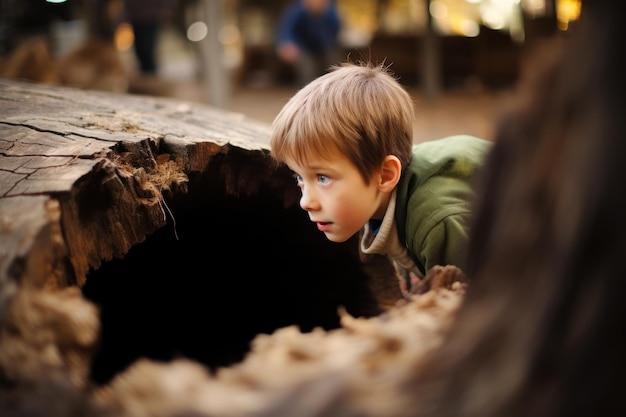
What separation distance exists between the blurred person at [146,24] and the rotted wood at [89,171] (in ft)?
14.3

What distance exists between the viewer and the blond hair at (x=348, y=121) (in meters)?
1.97

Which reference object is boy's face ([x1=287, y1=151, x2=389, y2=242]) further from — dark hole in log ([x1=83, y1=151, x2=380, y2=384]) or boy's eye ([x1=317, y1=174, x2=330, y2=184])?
dark hole in log ([x1=83, y1=151, x2=380, y2=384])

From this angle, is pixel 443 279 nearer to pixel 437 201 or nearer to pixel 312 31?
pixel 437 201

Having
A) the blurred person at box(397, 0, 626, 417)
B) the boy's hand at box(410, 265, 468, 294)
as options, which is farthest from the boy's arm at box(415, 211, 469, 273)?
the blurred person at box(397, 0, 626, 417)

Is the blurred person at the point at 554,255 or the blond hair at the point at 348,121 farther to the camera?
the blond hair at the point at 348,121

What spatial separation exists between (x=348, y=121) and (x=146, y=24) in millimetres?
5545

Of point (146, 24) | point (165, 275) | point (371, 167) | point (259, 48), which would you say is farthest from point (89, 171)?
point (259, 48)

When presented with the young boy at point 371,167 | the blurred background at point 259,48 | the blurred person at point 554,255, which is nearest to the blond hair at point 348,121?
the young boy at point 371,167

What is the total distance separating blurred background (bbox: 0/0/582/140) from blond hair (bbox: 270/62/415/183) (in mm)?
3433

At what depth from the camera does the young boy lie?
1979 mm

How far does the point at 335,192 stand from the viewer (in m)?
2.01

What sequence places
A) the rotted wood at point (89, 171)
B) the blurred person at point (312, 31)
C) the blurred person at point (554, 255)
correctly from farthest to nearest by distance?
the blurred person at point (312, 31), the rotted wood at point (89, 171), the blurred person at point (554, 255)

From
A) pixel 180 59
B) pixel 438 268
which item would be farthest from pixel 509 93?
pixel 180 59

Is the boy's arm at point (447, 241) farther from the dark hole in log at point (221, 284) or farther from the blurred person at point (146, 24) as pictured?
the blurred person at point (146, 24)
